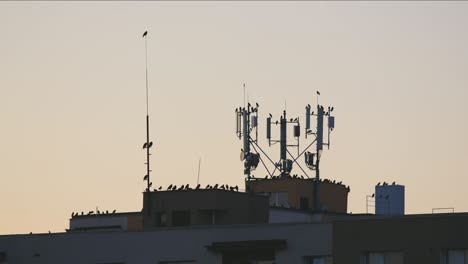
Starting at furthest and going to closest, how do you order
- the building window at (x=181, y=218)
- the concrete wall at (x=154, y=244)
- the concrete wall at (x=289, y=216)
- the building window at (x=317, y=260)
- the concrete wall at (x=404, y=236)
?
1. the concrete wall at (x=289, y=216)
2. the building window at (x=181, y=218)
3. the concrete wall at (x=154, y=244)
4. the building window at (x=317, y=260)
5. the concrete wall at (x=404, y=236)

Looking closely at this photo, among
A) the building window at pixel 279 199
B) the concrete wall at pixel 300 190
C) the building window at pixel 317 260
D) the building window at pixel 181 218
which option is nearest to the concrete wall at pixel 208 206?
the building window at pixel 181 218

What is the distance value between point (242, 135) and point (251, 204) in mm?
14496

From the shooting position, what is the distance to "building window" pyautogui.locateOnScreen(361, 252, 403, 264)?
288ft

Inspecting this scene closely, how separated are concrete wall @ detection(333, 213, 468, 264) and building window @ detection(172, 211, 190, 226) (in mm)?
17924

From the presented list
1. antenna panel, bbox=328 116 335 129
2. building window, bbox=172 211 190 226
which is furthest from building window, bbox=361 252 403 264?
antenna panel, bbox=328 116 335 129

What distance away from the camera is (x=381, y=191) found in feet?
345

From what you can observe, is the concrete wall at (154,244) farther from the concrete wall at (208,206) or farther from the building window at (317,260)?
the concrete wall at (208,206)

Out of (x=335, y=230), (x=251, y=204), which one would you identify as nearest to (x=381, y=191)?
(x=251, y=204)

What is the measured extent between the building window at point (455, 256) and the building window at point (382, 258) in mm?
2239

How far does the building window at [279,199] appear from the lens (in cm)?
12406

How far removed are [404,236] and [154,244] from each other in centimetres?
1616

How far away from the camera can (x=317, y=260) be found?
9125cm

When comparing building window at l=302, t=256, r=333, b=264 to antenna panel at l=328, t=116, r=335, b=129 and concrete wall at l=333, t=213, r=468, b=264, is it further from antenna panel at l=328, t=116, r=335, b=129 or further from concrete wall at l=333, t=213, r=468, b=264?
antenna panel at l=328, t=116, r=335, b=129

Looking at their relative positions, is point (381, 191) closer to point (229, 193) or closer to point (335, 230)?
point (229, 193)
